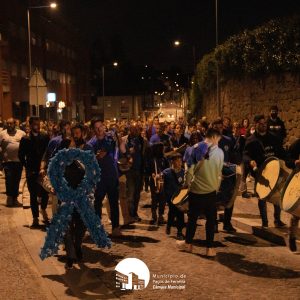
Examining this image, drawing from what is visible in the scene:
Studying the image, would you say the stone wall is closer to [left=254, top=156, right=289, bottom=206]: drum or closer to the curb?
the curb

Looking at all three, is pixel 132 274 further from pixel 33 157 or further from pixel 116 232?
pixel 33 157

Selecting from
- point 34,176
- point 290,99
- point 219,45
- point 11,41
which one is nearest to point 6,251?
point 34,176

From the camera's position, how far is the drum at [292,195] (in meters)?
7.72

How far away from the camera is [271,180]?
8758 millimetres

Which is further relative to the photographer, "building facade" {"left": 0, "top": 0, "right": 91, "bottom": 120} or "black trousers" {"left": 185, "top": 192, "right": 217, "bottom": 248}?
"building facade" {"left": 0, "top": 0, "right": 91, "bottom": 120}

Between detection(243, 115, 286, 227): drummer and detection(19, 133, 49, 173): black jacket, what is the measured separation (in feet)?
11.3

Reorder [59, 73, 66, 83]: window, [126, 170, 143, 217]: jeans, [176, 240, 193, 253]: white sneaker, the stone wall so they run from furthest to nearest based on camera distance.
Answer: [59, 73, 66, 83]: window < the stone wall < [126, 170, 143, 217]: jeans < [176, 240, 193, 253]: white sneaker

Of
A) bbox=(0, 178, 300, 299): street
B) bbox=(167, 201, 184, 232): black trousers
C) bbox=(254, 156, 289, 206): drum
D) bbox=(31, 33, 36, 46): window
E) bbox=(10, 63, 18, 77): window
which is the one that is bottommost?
bbox=(0, 178, 300, 299): street

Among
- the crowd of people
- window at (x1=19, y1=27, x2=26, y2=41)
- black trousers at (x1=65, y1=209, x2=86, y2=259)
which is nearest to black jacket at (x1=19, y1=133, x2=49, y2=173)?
the crowd of people

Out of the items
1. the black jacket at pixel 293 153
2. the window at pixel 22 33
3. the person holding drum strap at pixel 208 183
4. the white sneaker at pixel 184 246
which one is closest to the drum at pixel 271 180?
the black jacket at pixel 293 153

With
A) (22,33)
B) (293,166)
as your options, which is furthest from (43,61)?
(293,166)

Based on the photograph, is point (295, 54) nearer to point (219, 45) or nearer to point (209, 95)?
point (219, 45)

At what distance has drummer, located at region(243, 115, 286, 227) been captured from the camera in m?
9.62

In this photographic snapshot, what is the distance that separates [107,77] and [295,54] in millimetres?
104271
